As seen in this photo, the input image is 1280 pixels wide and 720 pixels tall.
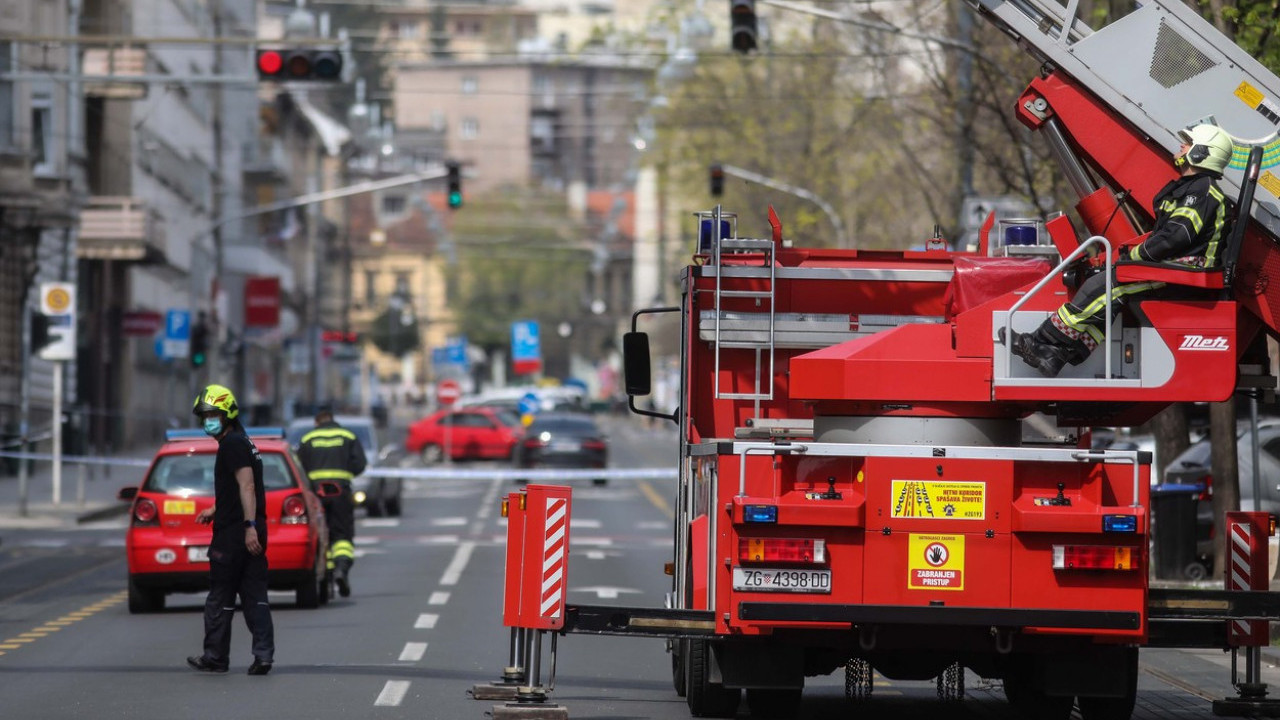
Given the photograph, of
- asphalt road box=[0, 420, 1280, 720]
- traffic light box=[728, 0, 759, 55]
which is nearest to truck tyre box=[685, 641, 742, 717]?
asphalt road box=[0, 420, 1280, 720]

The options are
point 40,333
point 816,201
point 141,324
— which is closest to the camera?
point 40,333

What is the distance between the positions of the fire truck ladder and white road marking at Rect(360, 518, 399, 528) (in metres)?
22.3

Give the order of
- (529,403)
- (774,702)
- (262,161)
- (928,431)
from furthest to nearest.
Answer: (262,161)
(529,403)
(774,702)
(928,431)

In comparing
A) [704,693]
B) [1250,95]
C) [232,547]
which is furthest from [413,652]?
[1250,95]

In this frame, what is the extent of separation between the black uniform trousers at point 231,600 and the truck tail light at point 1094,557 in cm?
547

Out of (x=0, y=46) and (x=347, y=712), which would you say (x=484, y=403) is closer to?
(x=0, y=46)

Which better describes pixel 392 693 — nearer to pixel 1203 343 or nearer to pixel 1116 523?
pixel 1116 523

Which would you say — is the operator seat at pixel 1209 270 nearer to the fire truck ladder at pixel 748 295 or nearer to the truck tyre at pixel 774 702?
the fire truck ladder at pixel 748 295

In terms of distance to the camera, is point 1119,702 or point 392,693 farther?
point 392,693

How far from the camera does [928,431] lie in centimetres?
1064

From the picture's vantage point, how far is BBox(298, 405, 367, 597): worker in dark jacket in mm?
20453

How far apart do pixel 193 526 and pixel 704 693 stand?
8.07 m

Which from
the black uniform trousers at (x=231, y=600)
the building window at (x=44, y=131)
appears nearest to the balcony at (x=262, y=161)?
the building window at (x=44, y=131)

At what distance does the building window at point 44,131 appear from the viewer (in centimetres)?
4769
